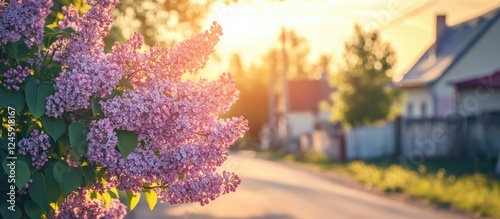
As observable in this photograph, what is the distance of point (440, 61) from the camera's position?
1689 inches

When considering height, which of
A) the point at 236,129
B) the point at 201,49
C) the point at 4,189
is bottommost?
the point at 4,189

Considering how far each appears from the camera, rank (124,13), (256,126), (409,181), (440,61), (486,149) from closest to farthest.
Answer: (124,13), (409,181), (486,149), (440,61), (256,126)

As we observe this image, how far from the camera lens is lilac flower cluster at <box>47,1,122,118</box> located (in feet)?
12.4

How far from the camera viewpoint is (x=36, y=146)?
3.94m

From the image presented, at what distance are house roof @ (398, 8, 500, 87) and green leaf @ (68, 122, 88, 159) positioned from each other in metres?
36.7

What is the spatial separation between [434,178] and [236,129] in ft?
67.5

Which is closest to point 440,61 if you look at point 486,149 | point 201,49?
point 486,149

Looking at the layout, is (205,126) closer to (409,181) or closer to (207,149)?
(207,149)

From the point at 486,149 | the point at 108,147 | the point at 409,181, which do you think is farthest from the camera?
the point at 486,149

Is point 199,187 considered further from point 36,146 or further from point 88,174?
point 36,146

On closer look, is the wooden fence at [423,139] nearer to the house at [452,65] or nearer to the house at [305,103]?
the house at [452,65]

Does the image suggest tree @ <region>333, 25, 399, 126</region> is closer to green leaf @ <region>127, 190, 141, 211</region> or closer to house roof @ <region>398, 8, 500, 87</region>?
house roof @ <region>398, 8, 500, 87</region>

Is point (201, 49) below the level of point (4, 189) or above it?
above

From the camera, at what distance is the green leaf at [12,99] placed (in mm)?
3930
